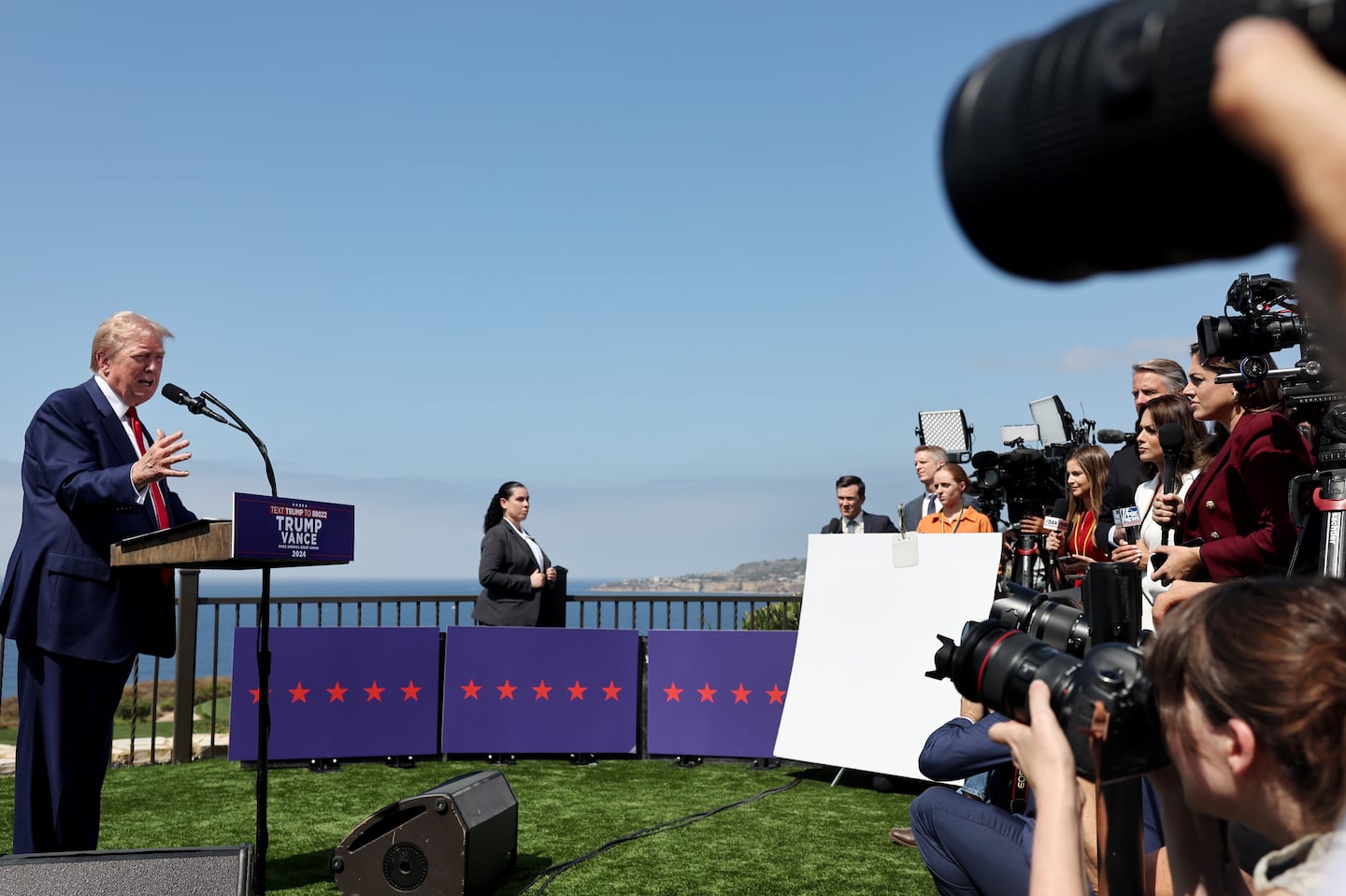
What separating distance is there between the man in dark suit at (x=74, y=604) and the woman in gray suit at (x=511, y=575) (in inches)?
177

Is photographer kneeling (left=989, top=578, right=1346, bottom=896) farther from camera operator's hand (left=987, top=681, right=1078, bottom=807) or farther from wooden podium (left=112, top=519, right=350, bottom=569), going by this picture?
wooden podium (left=112, top=519, right=350, bottom=569)

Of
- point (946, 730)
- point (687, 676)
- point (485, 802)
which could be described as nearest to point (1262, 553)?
point (946, 730)

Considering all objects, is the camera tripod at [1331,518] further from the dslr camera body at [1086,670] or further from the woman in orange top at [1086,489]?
the woman in orange top at [1086,489]

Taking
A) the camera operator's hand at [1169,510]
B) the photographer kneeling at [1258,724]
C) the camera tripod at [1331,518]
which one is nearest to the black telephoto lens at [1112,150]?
the photographer kneeling at [1258,724]

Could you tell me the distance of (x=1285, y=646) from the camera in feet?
3.92

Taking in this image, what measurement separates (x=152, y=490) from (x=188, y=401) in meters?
0.32

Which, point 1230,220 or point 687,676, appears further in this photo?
point 687,676

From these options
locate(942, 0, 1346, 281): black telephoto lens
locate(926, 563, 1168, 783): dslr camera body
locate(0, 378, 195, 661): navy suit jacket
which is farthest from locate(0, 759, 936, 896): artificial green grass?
locate(942, 0, 1346, 281): black telephoto lens

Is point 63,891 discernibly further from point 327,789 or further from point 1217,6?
point 327,789

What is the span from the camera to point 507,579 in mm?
8141

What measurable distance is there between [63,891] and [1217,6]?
2.91 metres

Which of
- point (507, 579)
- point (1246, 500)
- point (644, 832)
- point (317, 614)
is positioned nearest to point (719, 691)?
point (507, 579)

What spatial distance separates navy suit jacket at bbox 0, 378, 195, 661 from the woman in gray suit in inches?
178

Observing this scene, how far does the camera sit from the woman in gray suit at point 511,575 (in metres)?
8.18
